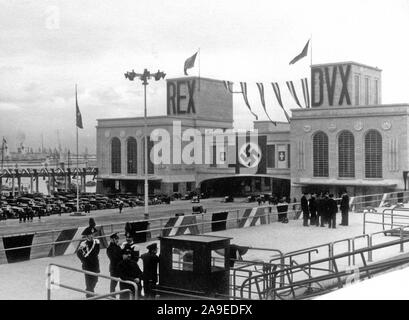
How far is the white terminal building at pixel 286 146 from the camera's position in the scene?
61656 mm

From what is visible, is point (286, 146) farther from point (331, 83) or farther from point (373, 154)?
point (373, 154)

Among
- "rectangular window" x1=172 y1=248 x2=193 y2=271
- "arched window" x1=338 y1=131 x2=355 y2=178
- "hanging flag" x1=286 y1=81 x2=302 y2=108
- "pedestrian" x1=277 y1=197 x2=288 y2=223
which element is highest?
"hanging flag" x1=286 y1=81 x2=302 y2=108

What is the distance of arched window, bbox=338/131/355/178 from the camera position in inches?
2509

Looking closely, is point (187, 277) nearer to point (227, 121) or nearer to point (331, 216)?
point (331, 216)

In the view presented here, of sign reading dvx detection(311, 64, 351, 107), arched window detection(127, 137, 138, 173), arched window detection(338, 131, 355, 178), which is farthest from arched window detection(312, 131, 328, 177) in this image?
arched window detection(127, 137, 138, 173)

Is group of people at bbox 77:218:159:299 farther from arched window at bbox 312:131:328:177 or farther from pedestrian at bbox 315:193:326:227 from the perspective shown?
arched window at bbox 312:131:328:177

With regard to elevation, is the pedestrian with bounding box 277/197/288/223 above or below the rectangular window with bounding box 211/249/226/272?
below

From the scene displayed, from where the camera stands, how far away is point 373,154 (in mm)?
61938

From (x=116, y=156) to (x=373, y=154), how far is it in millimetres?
36587

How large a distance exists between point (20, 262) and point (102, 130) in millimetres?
69866

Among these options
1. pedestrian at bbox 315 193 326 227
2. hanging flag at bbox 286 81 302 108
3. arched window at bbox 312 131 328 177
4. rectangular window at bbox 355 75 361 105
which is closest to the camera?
pedestrian at bbox 315 193 326 227

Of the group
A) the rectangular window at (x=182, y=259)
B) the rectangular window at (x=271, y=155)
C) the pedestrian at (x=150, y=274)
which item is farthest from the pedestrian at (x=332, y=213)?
the rectangular window at (x=271, y=155)

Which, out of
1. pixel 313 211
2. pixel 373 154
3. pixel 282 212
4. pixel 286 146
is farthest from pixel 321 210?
pixel 286 146

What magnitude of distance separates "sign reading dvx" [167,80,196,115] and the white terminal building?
0.52ft
